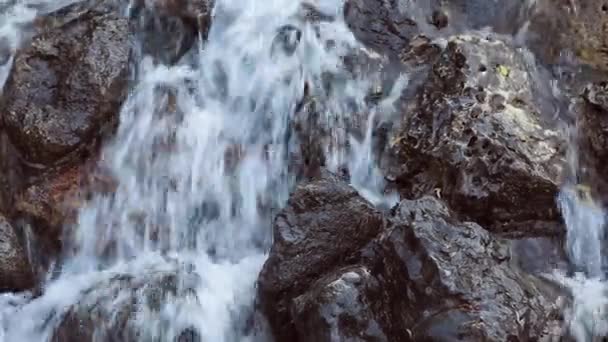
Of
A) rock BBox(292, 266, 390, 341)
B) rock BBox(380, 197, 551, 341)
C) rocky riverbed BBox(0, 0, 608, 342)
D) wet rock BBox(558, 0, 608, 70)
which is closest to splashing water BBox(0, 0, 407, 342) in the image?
rocky riverbed BBox(0, 0, 608, 342)

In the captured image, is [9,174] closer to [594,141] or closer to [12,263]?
[12,263]

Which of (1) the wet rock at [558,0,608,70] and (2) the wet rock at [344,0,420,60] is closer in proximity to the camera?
(1) the wet rock at [558,0,608,70]

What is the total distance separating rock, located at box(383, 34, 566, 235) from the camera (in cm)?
454

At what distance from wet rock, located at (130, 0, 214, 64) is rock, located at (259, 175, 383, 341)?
5.06 ft

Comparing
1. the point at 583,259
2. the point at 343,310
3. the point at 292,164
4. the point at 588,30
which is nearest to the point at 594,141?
the point at 583,259

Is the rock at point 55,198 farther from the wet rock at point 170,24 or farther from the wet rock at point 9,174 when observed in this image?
the wet rock at point 170,24

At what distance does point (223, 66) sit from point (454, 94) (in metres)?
1.41

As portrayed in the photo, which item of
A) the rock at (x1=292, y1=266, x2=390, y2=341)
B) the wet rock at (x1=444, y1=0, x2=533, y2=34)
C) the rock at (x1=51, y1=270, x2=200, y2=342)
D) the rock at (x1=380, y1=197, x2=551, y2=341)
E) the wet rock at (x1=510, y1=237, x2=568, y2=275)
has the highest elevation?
the wet rock at (x1=444, y1=0, x2=533, y2=34)

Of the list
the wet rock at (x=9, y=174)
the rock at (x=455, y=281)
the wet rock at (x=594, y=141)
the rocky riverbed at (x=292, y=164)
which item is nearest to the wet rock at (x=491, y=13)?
the rocky riverbed at (x=292, y=164)

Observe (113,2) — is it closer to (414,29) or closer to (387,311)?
(414,29)

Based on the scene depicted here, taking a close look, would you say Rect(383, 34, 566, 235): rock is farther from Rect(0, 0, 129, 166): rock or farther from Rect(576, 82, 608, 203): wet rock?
Rect(0, 0, 129, 166): rock

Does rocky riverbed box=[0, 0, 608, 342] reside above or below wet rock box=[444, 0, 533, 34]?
below

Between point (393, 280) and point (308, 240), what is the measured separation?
0.56 metres

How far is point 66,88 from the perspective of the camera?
4.92m
